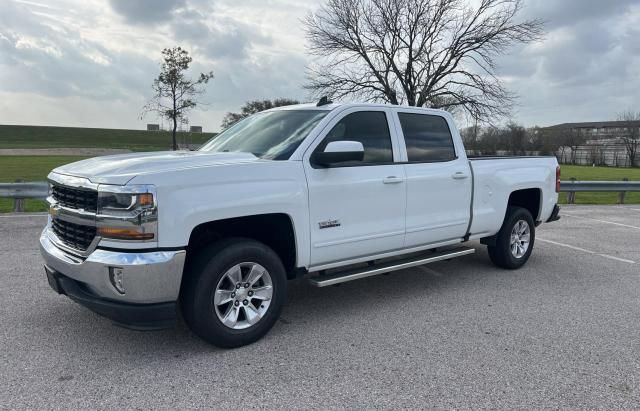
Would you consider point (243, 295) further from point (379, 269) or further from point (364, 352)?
point (379, 269)

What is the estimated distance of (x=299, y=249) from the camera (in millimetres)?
4000

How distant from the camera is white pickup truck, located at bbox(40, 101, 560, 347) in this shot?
325cm

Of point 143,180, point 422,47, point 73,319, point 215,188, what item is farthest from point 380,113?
point 422,47

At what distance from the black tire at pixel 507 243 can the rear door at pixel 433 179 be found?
0.87m

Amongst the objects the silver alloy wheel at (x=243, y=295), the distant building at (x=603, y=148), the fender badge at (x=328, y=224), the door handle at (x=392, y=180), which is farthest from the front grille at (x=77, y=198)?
the distant building at (x=603, y=148)

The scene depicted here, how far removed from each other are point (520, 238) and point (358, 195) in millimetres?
3138

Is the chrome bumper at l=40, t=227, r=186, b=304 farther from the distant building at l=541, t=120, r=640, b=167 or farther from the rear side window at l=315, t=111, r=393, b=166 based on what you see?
the distant building at l=541, t=120, r=640, b=167

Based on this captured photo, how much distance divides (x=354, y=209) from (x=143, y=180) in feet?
6.17

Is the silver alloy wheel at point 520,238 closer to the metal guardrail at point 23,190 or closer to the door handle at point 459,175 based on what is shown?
the door handle at point 459,175

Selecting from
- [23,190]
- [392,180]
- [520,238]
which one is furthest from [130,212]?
[23,190]

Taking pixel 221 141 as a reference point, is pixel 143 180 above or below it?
below

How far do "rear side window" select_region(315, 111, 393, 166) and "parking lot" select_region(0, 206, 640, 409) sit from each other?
1500 millimetres

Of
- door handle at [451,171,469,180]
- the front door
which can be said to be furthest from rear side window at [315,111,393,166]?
door handle at [451,171,469,180]

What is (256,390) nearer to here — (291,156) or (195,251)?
(195,251)
